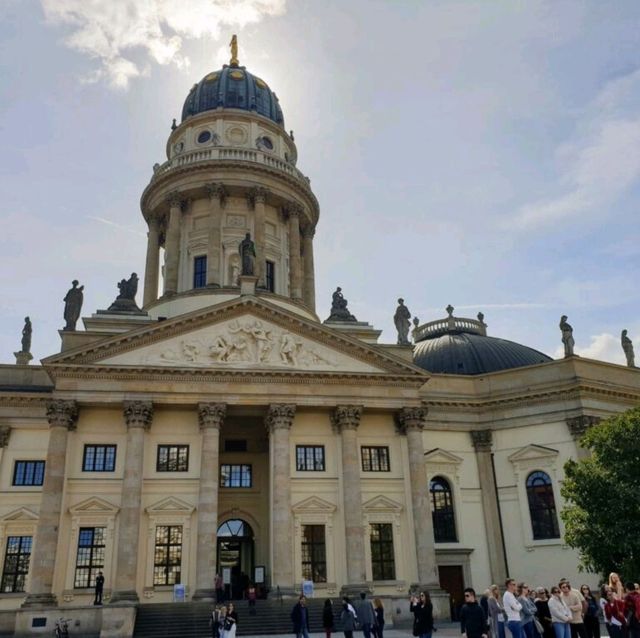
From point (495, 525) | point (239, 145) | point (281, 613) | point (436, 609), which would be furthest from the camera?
point (239, 145)

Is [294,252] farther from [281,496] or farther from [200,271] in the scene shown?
[281,496]

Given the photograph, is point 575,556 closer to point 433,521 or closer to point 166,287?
point 433,521

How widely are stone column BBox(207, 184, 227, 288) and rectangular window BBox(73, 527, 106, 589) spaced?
18.2m

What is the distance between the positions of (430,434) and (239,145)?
2724cm

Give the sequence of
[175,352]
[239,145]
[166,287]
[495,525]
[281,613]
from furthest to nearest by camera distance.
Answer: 1. [239,145]
2. [166,287]
3. [495,525]
4. [175,352]
5. [281,613]

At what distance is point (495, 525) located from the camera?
37.8m

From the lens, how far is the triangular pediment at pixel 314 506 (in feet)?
112

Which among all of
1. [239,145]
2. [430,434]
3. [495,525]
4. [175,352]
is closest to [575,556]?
[495,525]

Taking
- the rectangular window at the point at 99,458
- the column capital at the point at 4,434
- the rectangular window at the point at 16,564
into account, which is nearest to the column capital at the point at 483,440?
the rectangular window at the point at 99,458

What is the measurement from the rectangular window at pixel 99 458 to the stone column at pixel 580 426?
986 inches

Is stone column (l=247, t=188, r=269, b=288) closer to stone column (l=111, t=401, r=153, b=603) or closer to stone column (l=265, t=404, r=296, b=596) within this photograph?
stone column (l=265, t=404, r=296, b=596)

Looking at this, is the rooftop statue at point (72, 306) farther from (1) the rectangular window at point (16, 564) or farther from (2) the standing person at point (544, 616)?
(2) the standing person at point (544, 616)

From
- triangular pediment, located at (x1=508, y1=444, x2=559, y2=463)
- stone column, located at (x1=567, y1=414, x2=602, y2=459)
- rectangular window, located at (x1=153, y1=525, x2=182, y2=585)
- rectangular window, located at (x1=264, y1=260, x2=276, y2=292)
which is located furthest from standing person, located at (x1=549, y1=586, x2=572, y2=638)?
rectangular window, located at (x1=264, y1=260, x2=276, y2=292)

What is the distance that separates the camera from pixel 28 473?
3388 centimetres
